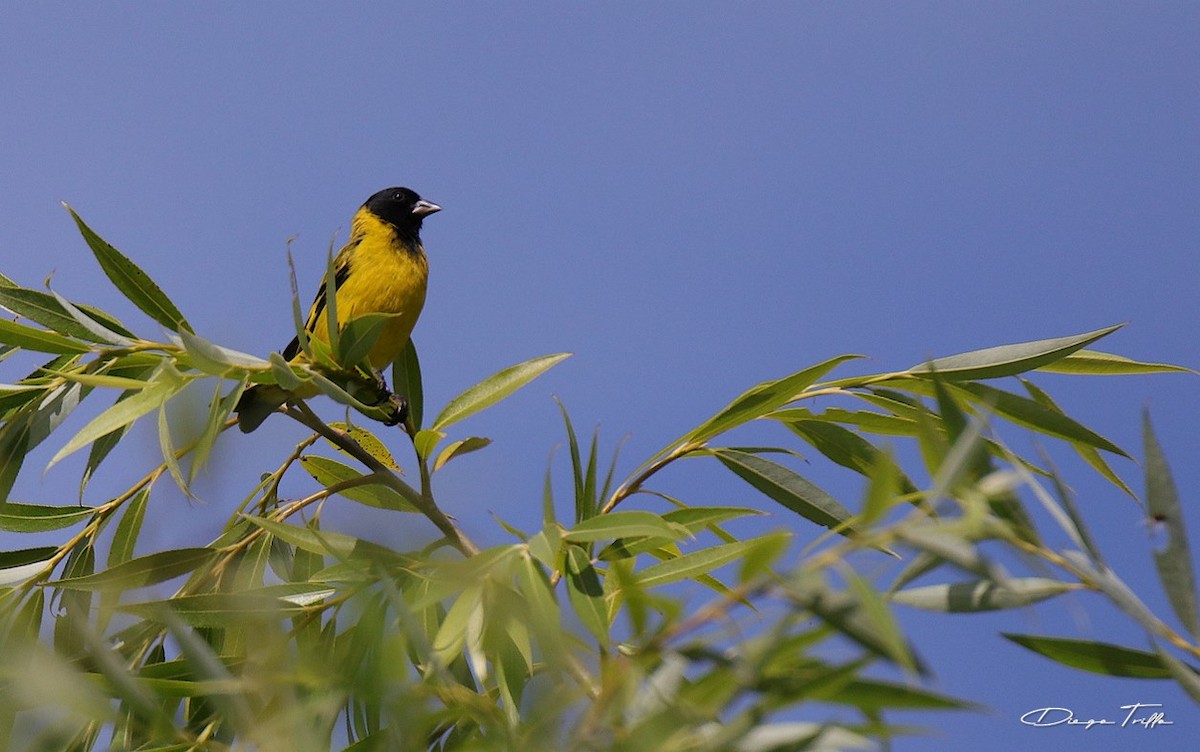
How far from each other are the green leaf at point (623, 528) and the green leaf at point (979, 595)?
35cm

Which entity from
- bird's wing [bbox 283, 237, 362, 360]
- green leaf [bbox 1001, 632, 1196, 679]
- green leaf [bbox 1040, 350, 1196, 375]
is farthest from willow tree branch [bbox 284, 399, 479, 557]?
bird's wing [bbox 283, 237, 362, 360]

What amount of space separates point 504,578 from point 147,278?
94cm

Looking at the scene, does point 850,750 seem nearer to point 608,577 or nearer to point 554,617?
point 554,617

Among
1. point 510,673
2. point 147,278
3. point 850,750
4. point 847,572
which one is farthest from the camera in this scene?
point 147,278

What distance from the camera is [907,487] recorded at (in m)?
1.86

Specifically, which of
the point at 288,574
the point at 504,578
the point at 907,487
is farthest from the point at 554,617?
the point at 288,574

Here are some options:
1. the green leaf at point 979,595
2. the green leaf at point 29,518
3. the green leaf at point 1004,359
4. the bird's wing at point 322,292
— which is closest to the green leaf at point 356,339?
the green leaf at point 29,518

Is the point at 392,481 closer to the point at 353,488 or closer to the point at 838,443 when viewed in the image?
the point at 353,488

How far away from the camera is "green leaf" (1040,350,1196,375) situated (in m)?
2.03

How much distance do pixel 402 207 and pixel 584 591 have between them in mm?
4266

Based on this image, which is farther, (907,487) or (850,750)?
(907,487)

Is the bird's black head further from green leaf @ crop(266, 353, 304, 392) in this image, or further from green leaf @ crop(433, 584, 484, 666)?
green leaf @ crop(433, 584, 484, 666)

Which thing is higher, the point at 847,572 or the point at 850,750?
the point at 847,572

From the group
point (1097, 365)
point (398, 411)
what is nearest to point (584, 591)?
point (398, 411)
